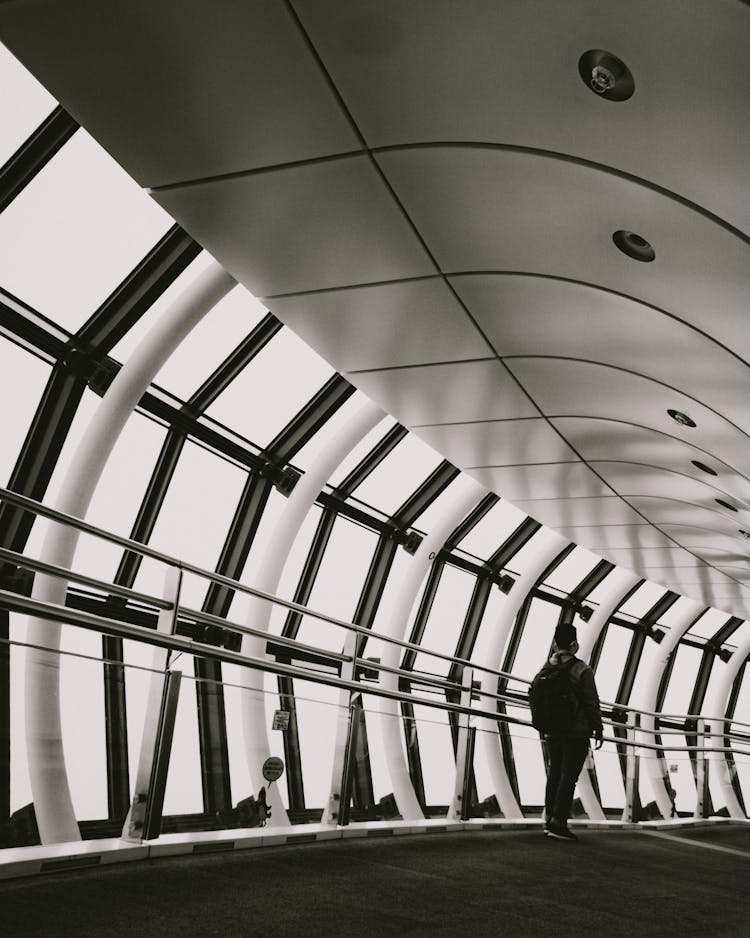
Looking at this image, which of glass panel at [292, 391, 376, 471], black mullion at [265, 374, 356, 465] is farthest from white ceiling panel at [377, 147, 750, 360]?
glass panel at [292, 391, 376, 471]

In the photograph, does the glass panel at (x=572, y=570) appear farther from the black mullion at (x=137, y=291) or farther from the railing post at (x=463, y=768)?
the black mullion at (x=137, y=291)

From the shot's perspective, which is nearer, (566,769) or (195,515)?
(566,769)

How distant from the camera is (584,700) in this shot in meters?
7.84

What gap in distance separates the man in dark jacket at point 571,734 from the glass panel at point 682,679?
1753 centimetres

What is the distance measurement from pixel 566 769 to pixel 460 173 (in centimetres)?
502

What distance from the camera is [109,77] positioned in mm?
4402

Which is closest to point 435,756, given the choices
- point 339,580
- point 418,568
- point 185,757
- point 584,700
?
point 584,700

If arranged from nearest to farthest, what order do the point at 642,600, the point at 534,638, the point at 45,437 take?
the point at 45,437, the point at 534,638, the point at 642,600

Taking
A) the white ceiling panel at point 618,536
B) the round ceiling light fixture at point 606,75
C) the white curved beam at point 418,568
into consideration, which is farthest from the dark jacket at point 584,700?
the white curved beam at point 418,568

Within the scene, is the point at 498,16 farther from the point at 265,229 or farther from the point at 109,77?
the point at 265,229

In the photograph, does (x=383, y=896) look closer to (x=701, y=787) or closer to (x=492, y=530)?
(x=701, y=787)

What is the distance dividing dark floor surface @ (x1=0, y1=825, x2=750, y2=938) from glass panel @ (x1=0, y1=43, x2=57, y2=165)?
19.7 feet

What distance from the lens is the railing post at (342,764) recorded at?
6.43 meters

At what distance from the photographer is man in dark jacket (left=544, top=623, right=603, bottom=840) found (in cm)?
780
